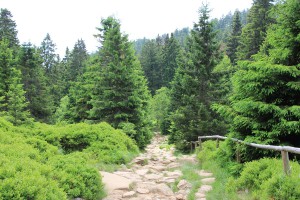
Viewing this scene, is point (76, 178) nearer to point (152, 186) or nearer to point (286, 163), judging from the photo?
point (152, 186)

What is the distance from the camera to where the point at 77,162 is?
6883mm

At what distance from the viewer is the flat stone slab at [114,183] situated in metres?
7.06

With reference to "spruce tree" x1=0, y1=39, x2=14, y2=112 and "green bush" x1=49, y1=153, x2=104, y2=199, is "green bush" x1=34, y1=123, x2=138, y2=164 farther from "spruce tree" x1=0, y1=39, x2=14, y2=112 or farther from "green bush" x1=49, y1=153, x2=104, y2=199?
"spruce tree" x1=0, y1=39, x2=14, y2=112

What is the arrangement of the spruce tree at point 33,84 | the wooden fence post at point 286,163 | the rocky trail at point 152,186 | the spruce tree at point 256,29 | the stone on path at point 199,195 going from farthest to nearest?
the spruce tree at point 256,29 < the spruce tree at point 33,84 < the rocky trail at point 152,186 < the stone on path at point 199,195 < the wooden fence post at point 286,163

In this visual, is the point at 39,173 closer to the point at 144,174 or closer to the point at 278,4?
the point at 144,174

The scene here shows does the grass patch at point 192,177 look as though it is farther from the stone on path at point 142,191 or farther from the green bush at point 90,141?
the green bush at point 90,141

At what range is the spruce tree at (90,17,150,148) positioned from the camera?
1673 cm

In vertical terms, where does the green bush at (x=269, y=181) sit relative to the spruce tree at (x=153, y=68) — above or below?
below

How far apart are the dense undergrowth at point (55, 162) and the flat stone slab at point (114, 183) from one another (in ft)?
1.80

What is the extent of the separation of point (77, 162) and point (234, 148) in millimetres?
4463

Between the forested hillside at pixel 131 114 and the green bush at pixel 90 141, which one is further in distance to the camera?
the green bush at pixel 90 141

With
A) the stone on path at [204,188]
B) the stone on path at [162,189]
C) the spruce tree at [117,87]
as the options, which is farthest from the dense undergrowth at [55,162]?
Answer: the spruce tree at [117,87]

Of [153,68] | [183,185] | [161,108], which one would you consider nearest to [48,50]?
[153,68]

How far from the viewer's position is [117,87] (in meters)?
17.1
